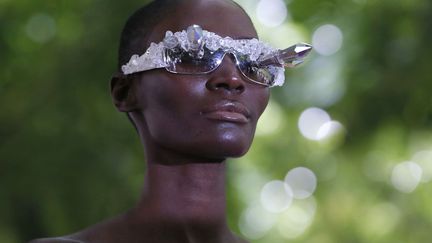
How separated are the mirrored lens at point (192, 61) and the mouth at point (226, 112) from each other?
76 millimetres

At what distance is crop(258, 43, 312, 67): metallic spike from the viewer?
2500 mm

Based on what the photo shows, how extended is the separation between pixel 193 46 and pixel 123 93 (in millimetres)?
250

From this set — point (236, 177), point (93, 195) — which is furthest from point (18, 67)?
point (236, 177)

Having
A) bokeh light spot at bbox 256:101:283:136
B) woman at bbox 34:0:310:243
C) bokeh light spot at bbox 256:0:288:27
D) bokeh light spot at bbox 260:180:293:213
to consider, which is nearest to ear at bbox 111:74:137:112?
woman at bbox 34:0:310:243

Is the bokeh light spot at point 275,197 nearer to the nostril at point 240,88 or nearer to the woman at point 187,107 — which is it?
the woman at point 187,107

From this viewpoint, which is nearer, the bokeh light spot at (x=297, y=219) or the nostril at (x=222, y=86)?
the nostril at (x=222, y=86)

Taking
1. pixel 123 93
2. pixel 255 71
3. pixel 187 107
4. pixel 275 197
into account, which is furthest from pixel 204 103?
pixel 275 197

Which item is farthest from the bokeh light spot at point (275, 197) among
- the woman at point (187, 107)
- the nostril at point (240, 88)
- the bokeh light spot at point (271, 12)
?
the nostril at point (240, 88)

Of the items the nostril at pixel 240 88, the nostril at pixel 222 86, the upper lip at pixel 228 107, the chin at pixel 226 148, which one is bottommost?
the chin at pixel 226 148

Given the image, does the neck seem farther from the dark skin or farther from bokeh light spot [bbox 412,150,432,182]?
bokeh light spot [bbox 412,150,432,182]

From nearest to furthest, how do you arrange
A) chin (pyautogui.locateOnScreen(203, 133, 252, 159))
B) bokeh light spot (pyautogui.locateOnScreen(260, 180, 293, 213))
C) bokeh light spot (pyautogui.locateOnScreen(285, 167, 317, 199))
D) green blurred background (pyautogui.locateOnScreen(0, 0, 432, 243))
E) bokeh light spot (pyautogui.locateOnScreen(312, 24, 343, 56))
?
chin (pyautogui.locateOnScreen(203, 133, 252, 159)) → green blurred background (pyautogui.locateOnScreen(0, 0, 432, 243)) → bokeh light spot (pyautogui.locateOnScreen(312, 24, 343, 56)) → bokeh light spot (pyautogui.locateOnScreen(285, 167, 317, 199)) → bokeh light spot (pyautogui.locateOnScreen(260, 180, 293, 213))

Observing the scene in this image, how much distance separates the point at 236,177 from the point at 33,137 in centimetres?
92

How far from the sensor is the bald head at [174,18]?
8.14ft

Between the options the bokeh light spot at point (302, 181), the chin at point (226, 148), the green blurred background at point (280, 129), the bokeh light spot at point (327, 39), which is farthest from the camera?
the bokeh light spot at point (302, 181)
